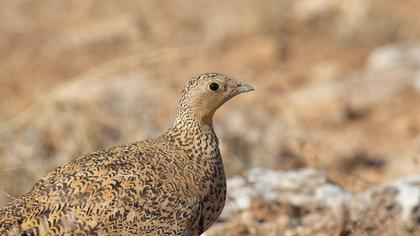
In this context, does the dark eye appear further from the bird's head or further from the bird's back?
the bird's back

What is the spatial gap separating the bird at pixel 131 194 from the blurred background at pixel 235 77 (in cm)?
122

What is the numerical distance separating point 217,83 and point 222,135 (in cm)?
372

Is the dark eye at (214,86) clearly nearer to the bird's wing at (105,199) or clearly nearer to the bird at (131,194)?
the bird at (131,194)

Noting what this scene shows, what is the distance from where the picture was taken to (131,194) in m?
4.75

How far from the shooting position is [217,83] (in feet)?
18.3

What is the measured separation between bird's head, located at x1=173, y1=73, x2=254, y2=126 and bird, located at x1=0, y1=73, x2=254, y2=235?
0.16 metres

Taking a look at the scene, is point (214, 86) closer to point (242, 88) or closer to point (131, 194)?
point (242, 88)

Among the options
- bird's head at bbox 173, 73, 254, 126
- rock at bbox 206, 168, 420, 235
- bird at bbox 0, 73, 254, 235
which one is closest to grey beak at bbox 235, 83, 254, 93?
bird's head at bbox 173, 73, 254, 126

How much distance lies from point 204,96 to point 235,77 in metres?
6.16

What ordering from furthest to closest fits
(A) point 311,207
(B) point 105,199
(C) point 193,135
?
(A) point 311,207, (C) point 193,135, (B) point 105,199

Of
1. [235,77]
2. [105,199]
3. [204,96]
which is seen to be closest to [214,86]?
[204,96]

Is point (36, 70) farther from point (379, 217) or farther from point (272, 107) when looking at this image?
point (379, 217)

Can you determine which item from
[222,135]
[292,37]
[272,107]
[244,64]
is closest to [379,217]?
[222,135]

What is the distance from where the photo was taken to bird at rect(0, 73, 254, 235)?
4.61 meters
